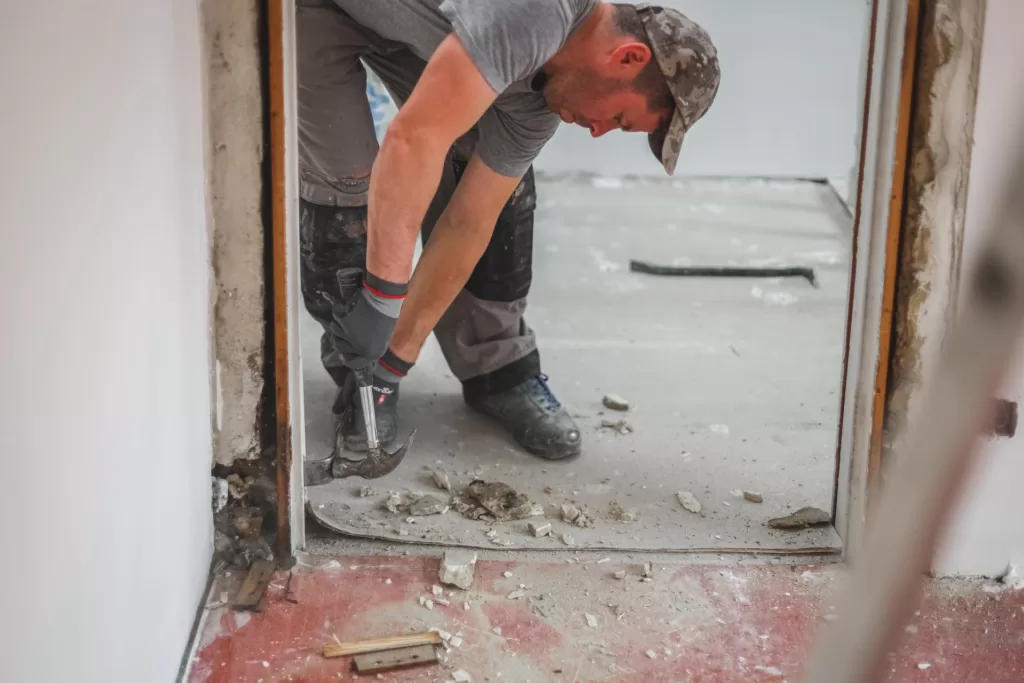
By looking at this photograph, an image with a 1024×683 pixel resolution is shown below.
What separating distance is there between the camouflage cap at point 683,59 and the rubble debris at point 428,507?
870 mm

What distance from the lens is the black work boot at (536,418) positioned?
2.51 metres

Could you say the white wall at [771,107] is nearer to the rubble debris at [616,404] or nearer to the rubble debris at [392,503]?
the rubble debris at [616,404]

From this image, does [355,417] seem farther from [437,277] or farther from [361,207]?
[361,207]

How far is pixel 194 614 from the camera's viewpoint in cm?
182

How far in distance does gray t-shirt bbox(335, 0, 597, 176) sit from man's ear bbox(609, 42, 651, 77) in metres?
0.09

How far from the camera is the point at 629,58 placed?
6.37ft

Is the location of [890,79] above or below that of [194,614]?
above

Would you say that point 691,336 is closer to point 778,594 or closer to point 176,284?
point 778,594

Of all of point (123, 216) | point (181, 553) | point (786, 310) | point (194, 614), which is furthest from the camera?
point (786, 310)

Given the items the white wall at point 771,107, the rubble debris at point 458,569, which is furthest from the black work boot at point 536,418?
the white wall at point 771,107

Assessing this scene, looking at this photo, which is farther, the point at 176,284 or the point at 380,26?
the point at 380,26

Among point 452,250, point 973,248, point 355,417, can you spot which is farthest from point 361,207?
point 973,248

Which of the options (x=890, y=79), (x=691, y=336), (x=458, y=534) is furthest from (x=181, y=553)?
(x=691, y=336)

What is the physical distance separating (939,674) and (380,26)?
1612 mm
